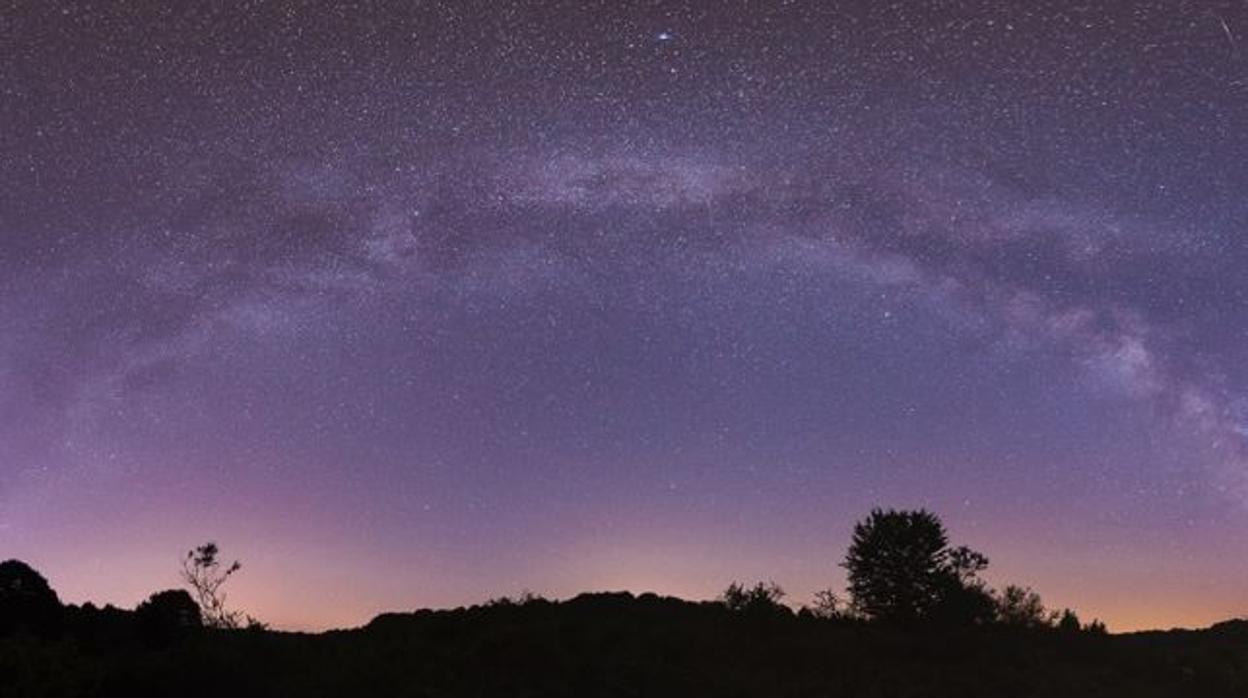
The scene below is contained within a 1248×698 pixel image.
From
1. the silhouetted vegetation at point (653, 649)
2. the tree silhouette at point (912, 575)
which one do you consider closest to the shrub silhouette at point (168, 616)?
the silhouetted vegetation at point (653, 649)

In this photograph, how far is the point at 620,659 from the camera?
2866cm

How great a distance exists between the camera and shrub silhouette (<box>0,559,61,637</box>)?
3038 centimetres

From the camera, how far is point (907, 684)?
26.9 metres

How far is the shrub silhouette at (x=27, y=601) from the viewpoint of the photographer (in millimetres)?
30375

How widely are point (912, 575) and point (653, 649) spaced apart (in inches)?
610

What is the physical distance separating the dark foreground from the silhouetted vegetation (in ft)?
0.25

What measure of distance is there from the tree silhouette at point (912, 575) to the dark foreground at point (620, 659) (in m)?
3.55

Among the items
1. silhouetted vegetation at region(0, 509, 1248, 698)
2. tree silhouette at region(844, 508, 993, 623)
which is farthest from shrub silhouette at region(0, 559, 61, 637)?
tree silhouette at region(844, 508, 993, 623)

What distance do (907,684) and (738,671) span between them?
4651mm

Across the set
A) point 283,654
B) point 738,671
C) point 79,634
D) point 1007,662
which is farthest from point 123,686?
point 1007,662

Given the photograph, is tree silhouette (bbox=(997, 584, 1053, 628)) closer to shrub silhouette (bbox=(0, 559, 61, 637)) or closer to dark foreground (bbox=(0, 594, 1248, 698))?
dark foreground (bbox=(0, 594, 1248, 698))

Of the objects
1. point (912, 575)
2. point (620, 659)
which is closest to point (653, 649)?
point (620, 659)

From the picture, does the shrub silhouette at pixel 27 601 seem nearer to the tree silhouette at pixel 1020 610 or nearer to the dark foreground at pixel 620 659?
the dark foreground at pixel 620 659

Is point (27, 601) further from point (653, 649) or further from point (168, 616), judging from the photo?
point (653, 649)
